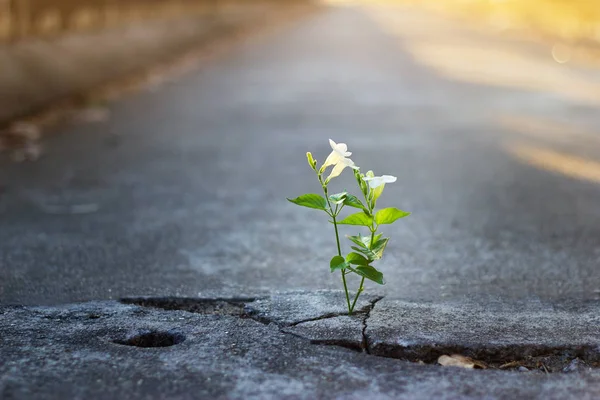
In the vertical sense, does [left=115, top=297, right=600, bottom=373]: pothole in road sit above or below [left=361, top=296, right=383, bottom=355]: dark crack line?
below

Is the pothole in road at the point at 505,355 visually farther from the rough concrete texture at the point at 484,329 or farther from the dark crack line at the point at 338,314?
the dark crack line at the point at 338,314

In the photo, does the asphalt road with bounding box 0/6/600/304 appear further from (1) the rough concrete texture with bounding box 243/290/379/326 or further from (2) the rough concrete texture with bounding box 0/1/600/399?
(1) the rough concrete texture with bounding box 243/290/379/326

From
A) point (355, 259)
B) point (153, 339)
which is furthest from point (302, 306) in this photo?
point (153, 339)

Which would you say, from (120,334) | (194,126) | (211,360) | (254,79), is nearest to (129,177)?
(194,126)

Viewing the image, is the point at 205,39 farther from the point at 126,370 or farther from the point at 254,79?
the point at 126,370

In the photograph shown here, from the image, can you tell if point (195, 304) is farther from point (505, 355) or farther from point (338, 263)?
point (505, 355)

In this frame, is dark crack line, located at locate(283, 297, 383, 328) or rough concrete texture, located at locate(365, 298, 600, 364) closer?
rough concrete texture, located at locate(365, 298, 600, 364)

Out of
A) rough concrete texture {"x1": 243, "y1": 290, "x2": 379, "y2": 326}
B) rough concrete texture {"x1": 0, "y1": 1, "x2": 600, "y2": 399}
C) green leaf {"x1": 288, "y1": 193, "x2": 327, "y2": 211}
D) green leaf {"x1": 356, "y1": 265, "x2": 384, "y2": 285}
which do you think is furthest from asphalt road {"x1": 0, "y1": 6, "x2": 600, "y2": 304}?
green leaf {"x1": 288, "y1": 193, "x2": 327, "y2": 211}
